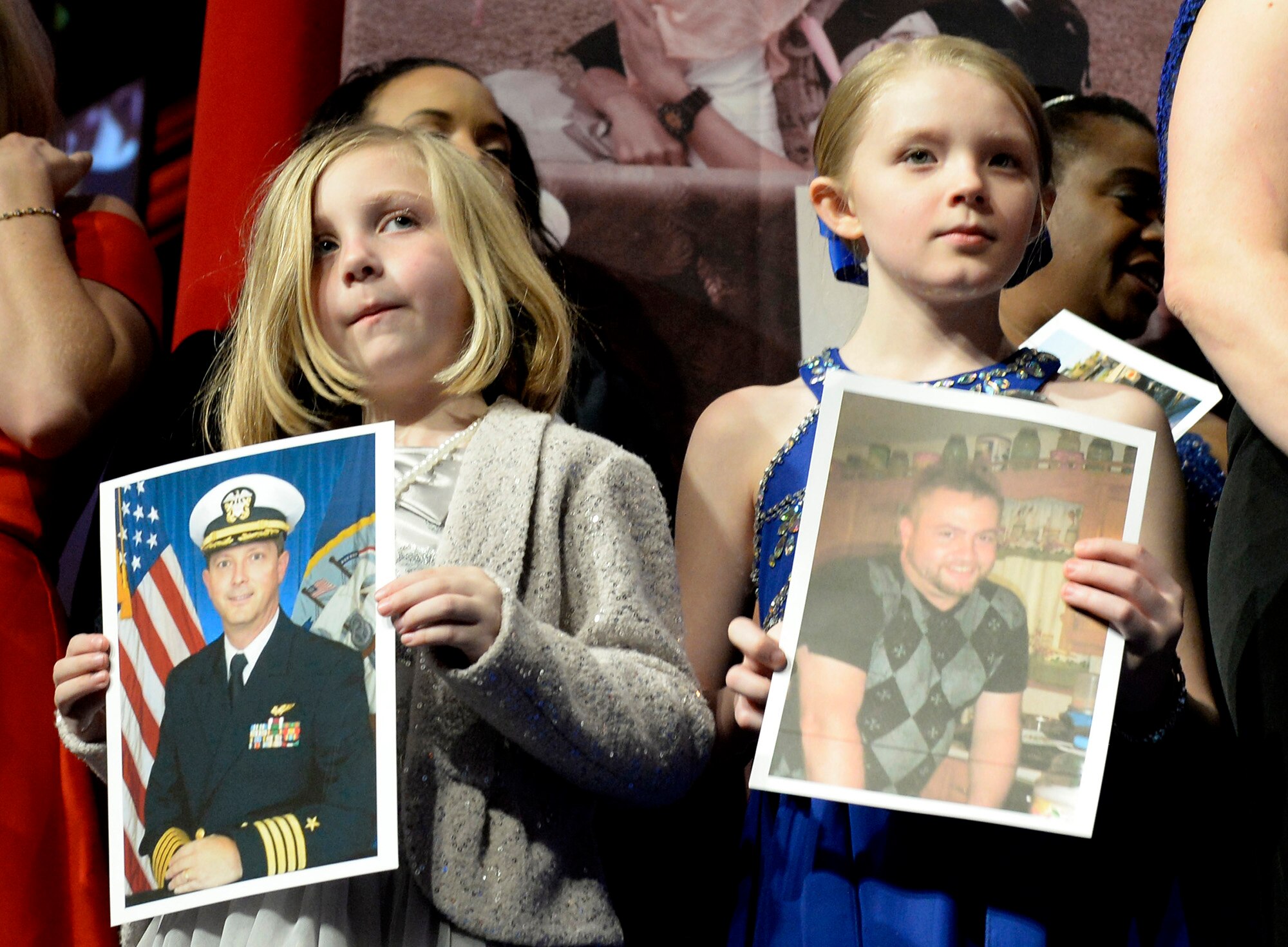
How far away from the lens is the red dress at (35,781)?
4.37ft

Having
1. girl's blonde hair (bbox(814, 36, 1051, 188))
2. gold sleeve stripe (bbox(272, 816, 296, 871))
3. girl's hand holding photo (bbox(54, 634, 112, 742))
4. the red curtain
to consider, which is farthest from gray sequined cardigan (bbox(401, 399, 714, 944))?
the red curtain

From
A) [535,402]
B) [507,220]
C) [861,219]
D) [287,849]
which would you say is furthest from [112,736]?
[861,219]

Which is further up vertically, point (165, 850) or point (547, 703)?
point (547, 703)

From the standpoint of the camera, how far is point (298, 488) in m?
1.12

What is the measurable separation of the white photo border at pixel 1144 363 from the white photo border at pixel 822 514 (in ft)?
1.29

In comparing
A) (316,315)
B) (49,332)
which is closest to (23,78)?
(49,332)

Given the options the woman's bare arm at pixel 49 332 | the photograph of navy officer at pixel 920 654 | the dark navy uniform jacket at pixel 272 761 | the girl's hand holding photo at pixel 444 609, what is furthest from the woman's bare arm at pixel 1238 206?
the woman's bare arm at pixel 49 332

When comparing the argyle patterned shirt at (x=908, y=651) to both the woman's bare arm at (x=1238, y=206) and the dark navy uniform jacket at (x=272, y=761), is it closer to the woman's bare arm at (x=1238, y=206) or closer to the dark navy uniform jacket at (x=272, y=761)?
the woman's bare arm at (x=1238, y=206)

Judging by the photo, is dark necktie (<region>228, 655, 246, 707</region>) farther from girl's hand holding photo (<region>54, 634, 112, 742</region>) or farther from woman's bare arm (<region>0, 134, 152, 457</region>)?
woman's bare arm (<region>0, 134, 152, 457</region>)

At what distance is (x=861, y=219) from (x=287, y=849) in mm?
776

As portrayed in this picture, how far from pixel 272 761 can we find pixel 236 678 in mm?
74

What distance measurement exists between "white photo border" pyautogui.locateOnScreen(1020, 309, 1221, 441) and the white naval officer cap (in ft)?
2.46

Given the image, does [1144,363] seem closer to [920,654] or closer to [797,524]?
[797,524]

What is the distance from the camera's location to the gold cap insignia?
1132mm
